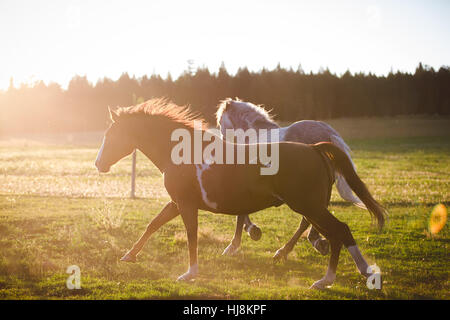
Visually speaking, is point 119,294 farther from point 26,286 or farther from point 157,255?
point 157,255

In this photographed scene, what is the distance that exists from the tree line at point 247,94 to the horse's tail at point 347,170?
50663 mm

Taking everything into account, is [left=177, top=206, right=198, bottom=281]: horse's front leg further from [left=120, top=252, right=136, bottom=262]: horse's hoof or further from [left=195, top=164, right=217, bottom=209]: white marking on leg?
[left=120, top=252, right=136, bottom=262]: horse's hoof

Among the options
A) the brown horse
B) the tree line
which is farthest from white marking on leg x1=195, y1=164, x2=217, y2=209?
the tree line

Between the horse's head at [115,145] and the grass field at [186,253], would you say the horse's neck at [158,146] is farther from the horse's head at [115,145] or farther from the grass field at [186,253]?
the grass field at [186,253]

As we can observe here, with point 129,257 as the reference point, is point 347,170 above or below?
above

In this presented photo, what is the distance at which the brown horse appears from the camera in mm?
4883

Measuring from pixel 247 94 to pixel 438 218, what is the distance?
49245mm

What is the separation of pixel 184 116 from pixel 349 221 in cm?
663

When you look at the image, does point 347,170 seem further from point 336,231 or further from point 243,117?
point 243,117

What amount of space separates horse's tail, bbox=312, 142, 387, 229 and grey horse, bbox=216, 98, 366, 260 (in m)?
0.84

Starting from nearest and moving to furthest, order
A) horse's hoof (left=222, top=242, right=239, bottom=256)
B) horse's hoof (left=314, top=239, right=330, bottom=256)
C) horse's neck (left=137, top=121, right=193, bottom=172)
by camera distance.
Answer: horse's neck (left=137, top=121, right=193, bottom=172), horse's hoof (left=314, top=239, right=330, bottom=256), horse's hoof (left=222, top=242, right=239, bottom=256)

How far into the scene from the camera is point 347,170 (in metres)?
5.29
